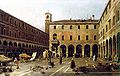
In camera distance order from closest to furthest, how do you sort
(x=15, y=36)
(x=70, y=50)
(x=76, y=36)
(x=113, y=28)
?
(x=113, y=28), (x=15, y=36), (x=76, y=36), (x=70, y=50)

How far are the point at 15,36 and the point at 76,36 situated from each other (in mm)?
18995

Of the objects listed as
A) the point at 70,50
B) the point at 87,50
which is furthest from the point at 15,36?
the point at 87,50

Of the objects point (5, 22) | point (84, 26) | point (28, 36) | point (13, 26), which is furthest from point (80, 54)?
point (5, 22)

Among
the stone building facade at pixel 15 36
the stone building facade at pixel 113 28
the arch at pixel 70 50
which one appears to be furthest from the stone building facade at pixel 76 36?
the stone building facade at pixel 113 28

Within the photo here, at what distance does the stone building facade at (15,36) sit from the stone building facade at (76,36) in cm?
638

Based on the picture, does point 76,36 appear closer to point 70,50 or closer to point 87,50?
point 70,50

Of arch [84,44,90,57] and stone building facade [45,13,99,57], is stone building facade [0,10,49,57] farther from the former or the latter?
arch [84,44,90,57]

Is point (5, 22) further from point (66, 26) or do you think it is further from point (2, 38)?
point (66, 26)

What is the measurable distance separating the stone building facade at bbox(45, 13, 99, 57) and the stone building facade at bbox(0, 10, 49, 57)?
251 inches

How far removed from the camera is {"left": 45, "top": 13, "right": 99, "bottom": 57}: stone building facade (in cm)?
6812

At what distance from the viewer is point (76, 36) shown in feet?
224

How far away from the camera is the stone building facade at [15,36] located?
46.6 metres

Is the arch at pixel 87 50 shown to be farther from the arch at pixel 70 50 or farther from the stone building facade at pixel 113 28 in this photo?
the stone building facade at pixel 113 28

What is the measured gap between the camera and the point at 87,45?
6894 cm
